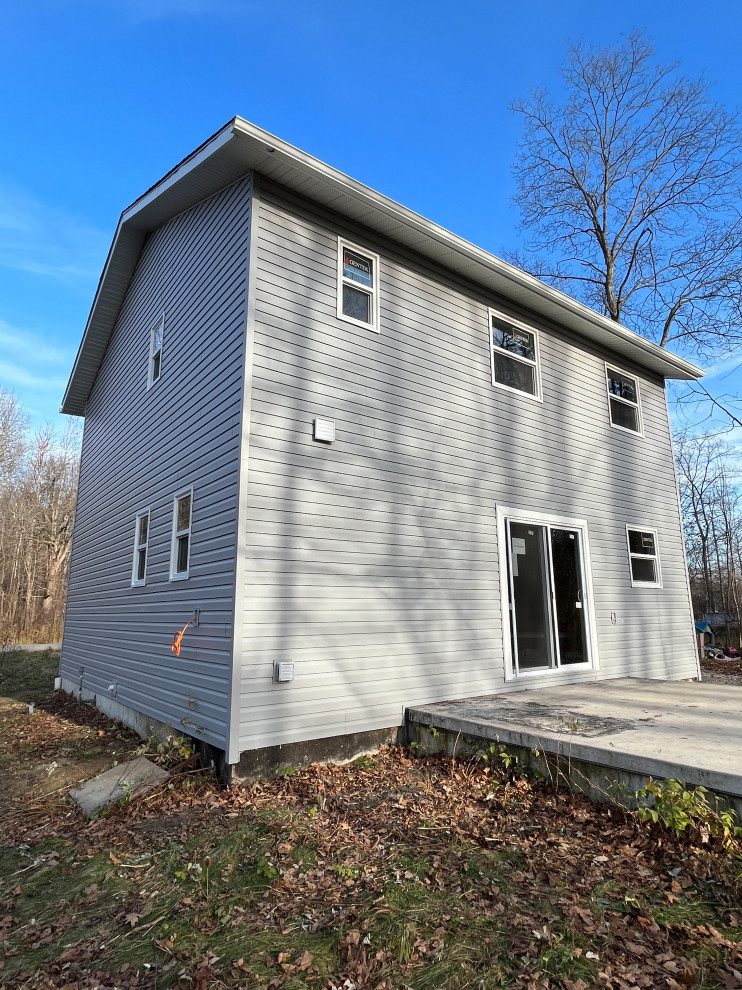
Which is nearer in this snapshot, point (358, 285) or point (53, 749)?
point (358, 285)

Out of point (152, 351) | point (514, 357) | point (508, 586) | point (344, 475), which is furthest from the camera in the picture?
point (152, 351)

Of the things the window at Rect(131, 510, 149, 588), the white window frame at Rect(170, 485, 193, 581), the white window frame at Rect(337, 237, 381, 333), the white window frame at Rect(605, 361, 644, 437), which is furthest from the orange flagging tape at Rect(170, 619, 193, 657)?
the white window frame at Rect(605, 361, 644, 437)

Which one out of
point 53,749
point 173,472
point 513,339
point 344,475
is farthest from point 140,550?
point 513,339

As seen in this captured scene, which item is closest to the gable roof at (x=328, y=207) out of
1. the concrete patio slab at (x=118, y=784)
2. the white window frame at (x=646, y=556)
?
the white window frame at (x=646, y=556)

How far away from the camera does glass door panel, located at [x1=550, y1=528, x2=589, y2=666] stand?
780cm

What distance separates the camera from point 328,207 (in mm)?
6266

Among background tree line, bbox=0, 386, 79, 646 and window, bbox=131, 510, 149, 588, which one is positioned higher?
background tree line, bbox=0, 386, 79, 646

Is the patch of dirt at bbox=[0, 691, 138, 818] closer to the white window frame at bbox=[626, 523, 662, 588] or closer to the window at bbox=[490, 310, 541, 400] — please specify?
the window at bbox=[490, 310, 541, 400]

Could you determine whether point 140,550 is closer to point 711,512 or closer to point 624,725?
point 624,725

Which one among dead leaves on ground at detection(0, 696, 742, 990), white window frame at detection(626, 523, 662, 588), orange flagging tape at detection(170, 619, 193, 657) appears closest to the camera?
dead leaves on ground at detection(0, 696, 742, 990)

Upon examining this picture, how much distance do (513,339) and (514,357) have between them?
29cm

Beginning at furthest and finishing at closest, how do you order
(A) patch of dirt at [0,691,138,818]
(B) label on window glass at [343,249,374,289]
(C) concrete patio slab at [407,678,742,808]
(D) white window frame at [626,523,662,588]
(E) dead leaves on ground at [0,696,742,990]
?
(D) white window frame at [626,523,662,588] < (B) label on window glass at [343,249,374,289] < (A) patch of dirt at [0,691,138,818] < (C) concrete patio slab at [407,678,742,808] < (E) dead leaves on ground at [0,696,742,990]

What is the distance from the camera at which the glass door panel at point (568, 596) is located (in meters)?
7.80

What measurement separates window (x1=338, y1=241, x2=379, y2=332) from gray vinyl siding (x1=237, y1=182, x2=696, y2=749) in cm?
11
